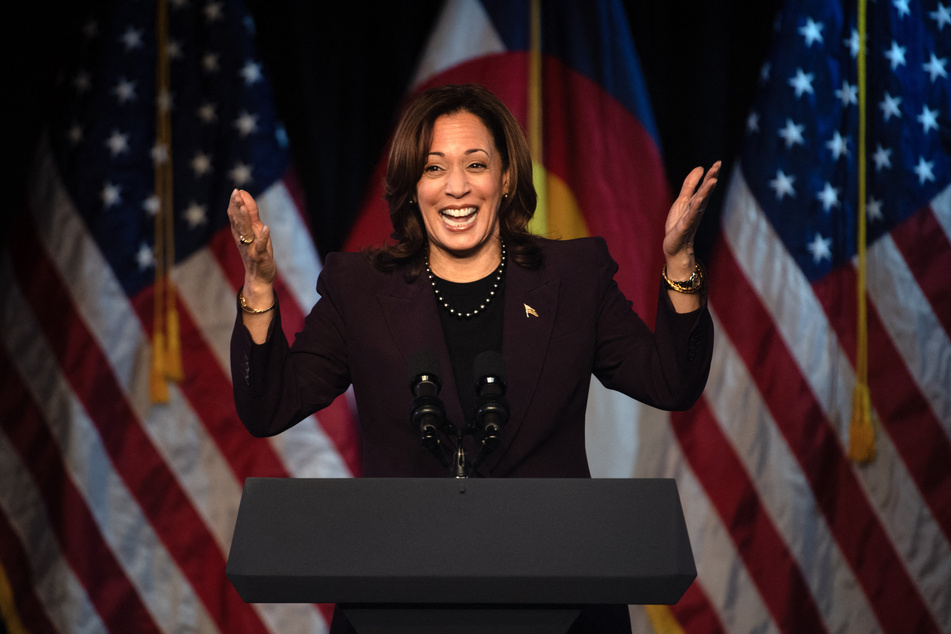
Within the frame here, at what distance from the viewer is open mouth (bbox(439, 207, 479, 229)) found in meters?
1.65

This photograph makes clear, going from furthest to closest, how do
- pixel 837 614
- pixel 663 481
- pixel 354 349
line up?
pixel 837 614, pixel 354 349, pixel 663 481

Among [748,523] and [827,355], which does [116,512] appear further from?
[827,355]

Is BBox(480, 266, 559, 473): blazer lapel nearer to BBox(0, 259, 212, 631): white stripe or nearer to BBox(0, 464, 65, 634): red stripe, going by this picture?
BBox(0, 259, 212, 631): white stripe

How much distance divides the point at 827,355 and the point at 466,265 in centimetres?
188

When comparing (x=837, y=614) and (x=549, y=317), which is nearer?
(x=549, y=317)

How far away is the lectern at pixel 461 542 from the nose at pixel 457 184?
0.74 m

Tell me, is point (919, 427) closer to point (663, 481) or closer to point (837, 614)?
point (837, 614)

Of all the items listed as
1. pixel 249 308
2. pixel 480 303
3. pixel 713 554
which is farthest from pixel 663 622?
pixel 249 308

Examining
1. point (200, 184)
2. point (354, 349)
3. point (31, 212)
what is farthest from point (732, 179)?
point (31, 212)

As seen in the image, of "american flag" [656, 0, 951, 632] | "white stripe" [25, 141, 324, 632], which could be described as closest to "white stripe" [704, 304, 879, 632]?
"american flag" [656, 0, 951, 632]

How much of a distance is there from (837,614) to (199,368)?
2.23 m

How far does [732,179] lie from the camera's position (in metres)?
3.25

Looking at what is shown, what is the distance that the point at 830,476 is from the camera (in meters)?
3.13

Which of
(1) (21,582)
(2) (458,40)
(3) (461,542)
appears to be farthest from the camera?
(2) (458,40)
